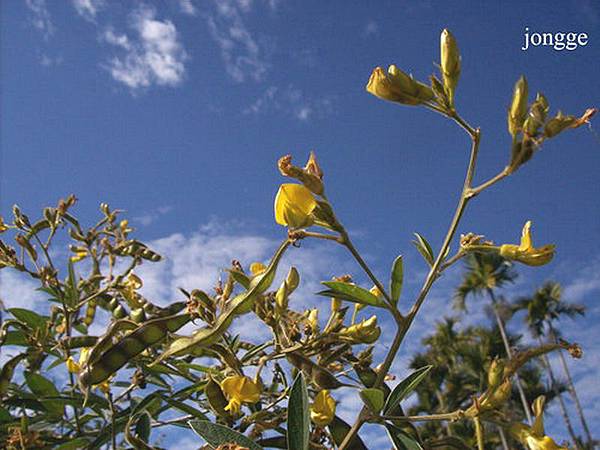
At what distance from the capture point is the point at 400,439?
98 cm

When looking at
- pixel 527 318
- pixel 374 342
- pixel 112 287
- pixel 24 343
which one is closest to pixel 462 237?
pixel 374 342

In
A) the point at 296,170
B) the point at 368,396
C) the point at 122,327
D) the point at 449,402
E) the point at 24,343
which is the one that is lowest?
the point at 368,396

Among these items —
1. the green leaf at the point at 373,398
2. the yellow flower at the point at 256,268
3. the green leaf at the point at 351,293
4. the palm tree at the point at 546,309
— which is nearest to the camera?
the green leaf at the point at 373,398

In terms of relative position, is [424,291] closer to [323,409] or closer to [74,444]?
[323,409]

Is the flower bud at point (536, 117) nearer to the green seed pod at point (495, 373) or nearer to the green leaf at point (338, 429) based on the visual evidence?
the green seed pod at point (495, 373)

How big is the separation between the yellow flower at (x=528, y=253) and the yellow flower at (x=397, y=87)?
315mm

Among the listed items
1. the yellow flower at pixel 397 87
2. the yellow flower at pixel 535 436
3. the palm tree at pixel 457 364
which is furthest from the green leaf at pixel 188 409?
the palm tree at pixel 457 364

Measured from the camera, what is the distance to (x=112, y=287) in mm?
1907

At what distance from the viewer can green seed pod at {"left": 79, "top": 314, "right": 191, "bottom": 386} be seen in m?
1.02

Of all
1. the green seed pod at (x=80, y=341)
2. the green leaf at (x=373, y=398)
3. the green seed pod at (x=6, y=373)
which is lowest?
the green leaf at (x=373, y=398)

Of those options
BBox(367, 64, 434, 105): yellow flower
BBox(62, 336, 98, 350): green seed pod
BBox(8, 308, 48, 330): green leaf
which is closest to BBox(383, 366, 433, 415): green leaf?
BBox(367, 64, 434, 105): yellow flower

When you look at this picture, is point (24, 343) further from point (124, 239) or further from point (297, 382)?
point (297, 382)

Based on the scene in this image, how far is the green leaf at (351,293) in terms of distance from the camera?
1.00 m

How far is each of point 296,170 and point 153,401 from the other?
0.83m
